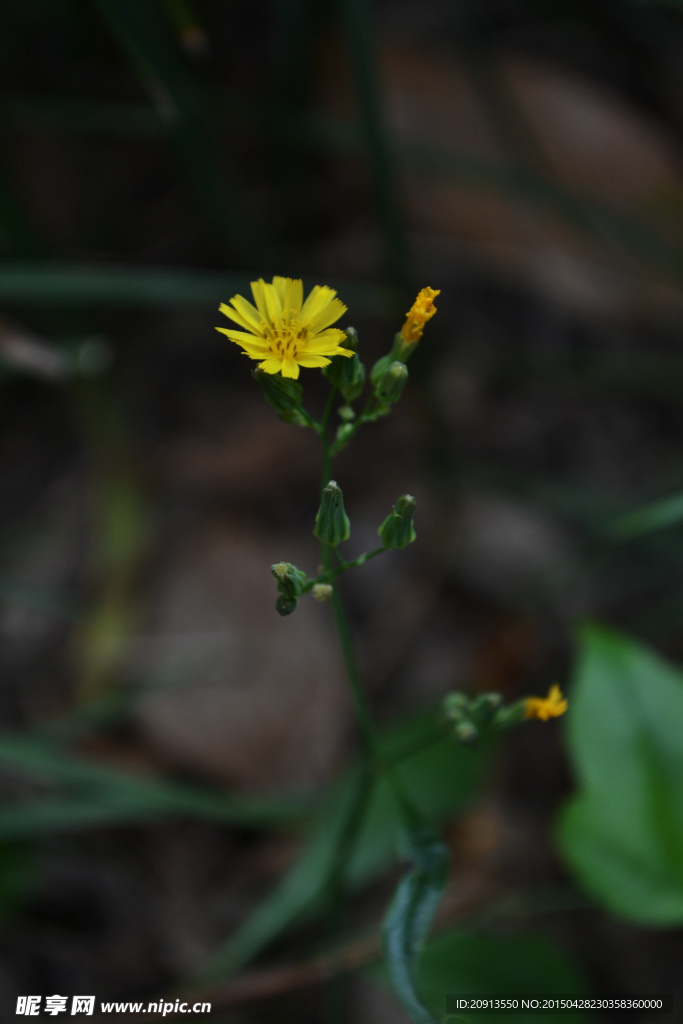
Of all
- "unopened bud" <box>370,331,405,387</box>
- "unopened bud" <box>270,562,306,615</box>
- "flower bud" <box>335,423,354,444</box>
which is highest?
"unopened bud" <box>370,331,405,387</box>

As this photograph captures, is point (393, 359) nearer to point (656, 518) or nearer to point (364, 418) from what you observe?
point (364, 418)

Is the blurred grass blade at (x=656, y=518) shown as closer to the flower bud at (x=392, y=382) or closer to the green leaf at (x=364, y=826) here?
the flower bud at (x=392, y=382)

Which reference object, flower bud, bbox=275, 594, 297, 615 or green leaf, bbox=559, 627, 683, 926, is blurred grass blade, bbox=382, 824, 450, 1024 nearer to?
green leaf, bbox=559, 627, 683, 926

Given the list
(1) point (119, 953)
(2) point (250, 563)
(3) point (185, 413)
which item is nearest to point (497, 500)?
(2) point (250, 563)

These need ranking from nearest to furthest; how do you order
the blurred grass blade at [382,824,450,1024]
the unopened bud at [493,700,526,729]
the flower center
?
the blurred grass blade at [382,824,450,1024], the flower center, the unopened bud at [493,700,526,729]

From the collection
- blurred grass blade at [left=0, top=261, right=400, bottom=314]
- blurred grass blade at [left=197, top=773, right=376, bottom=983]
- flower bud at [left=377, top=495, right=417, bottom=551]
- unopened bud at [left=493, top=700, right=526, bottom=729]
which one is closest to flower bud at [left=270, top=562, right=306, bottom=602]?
flower bud at [left=377, top=495, right=417, bottom=551]

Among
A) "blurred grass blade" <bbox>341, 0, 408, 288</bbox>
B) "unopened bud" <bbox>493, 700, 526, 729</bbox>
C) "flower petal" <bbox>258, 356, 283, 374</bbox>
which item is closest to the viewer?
"flower petal" <bbox>258, 356, 283, 374</bbox>

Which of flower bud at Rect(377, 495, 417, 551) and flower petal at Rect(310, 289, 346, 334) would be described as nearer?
flower bud at Rect(377, 495, 417, 551)

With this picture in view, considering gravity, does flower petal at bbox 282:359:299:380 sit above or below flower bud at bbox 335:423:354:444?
above
